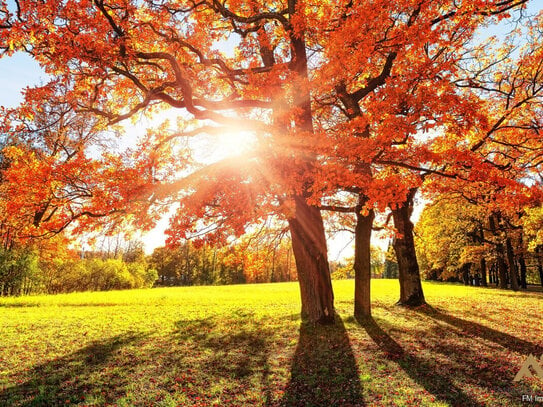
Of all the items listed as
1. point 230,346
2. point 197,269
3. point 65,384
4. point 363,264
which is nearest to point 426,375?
point 230,346

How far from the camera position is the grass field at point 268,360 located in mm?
6074

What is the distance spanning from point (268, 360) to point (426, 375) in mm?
3789

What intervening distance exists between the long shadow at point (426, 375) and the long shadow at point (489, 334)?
3144 mm

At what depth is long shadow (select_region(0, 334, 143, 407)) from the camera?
597 centimetres

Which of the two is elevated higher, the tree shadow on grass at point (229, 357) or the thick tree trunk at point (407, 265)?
the thick tree trunk at point (407, 265)

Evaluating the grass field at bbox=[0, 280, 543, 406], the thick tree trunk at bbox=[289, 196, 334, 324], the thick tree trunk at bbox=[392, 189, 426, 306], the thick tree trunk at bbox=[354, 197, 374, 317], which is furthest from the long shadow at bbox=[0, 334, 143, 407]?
the thick tree trunk at bbox=[392, 189, 426, 306]

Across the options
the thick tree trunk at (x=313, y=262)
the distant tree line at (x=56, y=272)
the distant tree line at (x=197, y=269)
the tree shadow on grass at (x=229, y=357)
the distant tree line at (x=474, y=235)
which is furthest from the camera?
the distant tree line at (x=197, y=269)

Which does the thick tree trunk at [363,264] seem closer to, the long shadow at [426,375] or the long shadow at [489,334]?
the long shadow at [489,334]

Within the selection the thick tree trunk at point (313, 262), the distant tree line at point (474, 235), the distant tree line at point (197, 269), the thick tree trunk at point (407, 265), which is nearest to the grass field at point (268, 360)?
the thick tree trunk at point (313, 262)

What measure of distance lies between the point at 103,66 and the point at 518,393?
42.6ft

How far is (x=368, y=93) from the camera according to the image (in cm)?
1406

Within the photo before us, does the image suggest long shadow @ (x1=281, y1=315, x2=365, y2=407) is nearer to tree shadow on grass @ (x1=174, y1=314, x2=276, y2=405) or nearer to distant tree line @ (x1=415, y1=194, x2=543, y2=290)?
tree shadow on grass @ (x1=174, y1=314, x2=276, y2=405)

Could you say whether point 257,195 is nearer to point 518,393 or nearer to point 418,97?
point 418,97

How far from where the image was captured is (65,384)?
22.2ft
